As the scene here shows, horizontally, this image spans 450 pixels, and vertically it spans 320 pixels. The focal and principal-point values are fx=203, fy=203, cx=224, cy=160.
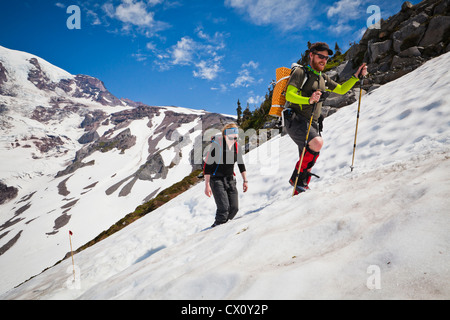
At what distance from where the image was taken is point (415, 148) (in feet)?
14.8

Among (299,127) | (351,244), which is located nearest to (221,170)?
(299,127)


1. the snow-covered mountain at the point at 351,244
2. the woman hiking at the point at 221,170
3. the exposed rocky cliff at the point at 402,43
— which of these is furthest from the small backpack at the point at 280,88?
the exposed rocky cliff at the point at 402,43

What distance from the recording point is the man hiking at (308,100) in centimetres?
432

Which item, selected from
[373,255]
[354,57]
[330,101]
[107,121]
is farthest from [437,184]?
[107,121]

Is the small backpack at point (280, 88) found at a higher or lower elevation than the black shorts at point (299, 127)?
higher

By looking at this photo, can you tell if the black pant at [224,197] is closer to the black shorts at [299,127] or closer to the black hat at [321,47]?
the black shorts at [299,127]

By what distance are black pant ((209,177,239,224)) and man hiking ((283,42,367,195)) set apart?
5.96 feet

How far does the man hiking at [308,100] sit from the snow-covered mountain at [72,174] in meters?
46.7

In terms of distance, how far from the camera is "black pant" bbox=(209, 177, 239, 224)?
5.74m

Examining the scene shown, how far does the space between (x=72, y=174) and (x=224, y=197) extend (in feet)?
412

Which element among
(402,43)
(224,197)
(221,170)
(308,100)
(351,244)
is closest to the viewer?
(351,244)

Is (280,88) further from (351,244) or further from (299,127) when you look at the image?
(351,244)

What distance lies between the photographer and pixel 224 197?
5730 mm
